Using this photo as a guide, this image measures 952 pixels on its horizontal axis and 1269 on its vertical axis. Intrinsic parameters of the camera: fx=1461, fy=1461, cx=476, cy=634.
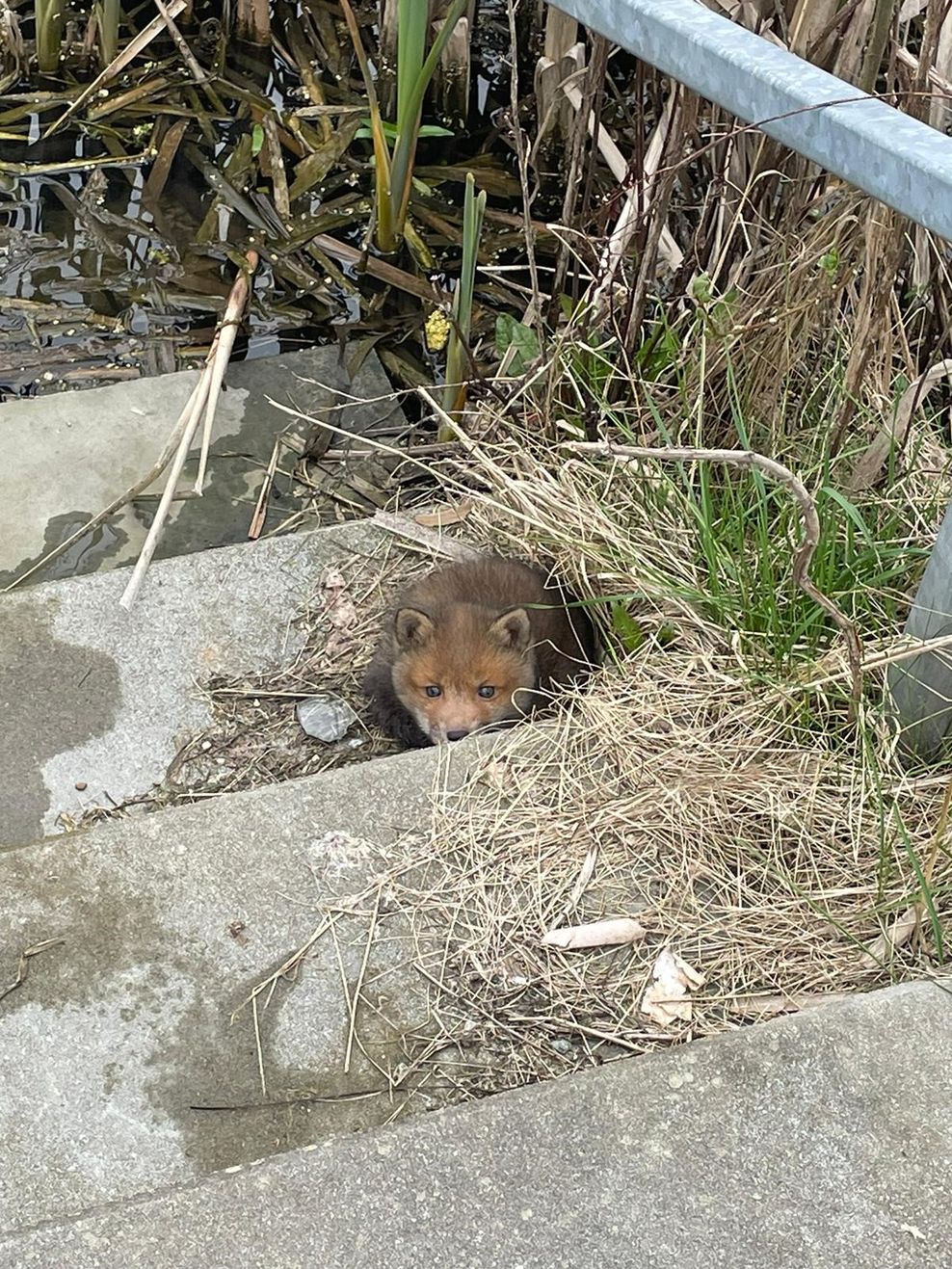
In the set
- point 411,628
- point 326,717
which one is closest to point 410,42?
point 411,628

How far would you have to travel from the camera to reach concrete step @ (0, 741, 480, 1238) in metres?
2.45

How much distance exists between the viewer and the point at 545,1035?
105 inches

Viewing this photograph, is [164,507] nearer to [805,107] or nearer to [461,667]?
[461,667]

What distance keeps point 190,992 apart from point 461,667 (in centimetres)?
167

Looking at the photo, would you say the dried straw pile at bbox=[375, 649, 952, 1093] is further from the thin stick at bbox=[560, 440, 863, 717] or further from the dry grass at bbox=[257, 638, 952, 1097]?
the thin stick at bbox=[560, 440, 863, 717]

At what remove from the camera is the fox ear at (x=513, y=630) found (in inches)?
157

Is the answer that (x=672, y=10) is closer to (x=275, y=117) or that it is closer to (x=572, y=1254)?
(x=572, y=1254)

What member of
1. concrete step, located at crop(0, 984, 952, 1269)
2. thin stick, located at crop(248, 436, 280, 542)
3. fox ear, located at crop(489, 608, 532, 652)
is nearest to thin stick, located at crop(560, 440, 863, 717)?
concrete step, located at crop(0, 984, 952, 1269)

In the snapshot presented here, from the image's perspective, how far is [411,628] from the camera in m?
4.05

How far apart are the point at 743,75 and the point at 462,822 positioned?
4.93ft

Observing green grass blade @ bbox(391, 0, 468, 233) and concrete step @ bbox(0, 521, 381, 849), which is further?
green grass blade @ bbox(391, 0, 468, 233)

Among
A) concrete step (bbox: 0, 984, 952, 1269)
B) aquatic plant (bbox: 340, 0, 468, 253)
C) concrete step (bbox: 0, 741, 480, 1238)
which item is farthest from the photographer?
aquatic plant (bbox: 340, 0, 468, 253)

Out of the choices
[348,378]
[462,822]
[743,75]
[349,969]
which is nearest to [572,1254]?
[349,969]

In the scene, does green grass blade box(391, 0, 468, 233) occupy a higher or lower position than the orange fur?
higher
